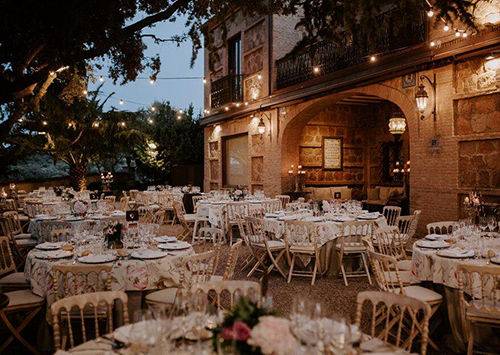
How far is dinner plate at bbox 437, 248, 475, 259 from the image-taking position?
3.84 meters

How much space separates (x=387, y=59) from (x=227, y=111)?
8061 mm

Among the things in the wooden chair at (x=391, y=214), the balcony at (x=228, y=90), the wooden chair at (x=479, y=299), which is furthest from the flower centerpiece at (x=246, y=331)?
the balcony at (x=228, y=90)

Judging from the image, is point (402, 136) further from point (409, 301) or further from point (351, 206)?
point (409, 301)

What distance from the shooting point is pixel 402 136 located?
13188 millimetres

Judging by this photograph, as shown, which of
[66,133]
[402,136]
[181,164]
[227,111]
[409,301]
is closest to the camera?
[409,301]

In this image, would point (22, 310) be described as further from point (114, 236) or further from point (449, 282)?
point (449, 282)

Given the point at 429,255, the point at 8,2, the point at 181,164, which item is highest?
the point at 8,2

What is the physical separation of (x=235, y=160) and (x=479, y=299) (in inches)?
523

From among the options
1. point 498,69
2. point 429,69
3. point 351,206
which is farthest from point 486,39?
point 351,206

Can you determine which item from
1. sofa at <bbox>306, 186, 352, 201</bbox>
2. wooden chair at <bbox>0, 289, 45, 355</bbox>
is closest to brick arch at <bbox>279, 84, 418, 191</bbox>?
sofa at <bbox>306, 186, 352, 201</bbox>

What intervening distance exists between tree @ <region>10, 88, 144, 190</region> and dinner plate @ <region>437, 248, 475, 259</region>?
46.1ft

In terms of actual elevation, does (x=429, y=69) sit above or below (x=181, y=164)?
above

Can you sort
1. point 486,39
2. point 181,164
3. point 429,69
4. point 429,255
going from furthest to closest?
point 181,164, point 429,69, point 486,39, point 429,255

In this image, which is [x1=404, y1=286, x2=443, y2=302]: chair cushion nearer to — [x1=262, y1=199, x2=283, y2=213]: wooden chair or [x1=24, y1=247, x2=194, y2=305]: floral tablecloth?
[x1=24, y1=247, x2=194, y2=305]: floral tablecloth
